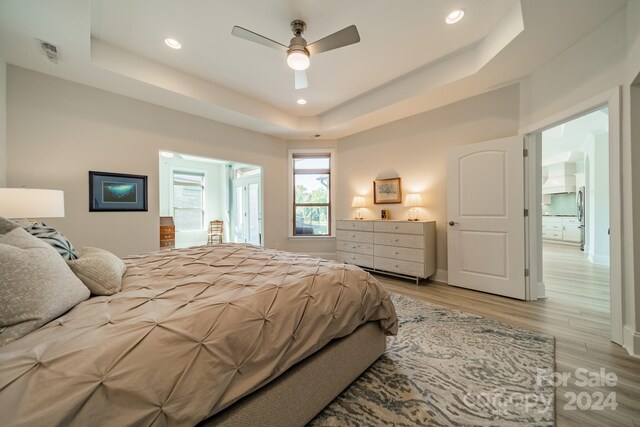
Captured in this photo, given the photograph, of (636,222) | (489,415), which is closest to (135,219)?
(489,415)

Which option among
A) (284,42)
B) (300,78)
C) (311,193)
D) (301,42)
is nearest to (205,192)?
(311,193)

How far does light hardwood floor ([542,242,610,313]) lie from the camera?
2895 millimetres

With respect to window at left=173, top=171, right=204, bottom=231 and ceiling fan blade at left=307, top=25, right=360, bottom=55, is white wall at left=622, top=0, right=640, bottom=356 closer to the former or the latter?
ceiling fan blade at left=307, top=25, right=360, bottom=55

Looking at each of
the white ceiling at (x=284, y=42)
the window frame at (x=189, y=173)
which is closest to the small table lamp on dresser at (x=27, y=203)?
the white ceiling at (x=284, y=42)

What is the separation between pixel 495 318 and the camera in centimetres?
244

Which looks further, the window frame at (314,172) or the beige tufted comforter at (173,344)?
the window frame at (314,172)

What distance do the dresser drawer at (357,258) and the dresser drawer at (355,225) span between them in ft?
1.52

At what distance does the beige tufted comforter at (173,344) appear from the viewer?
624 mm

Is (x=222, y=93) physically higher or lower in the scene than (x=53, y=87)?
higher

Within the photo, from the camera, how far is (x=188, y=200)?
6.81 meters

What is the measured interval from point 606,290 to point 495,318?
2201 millimetres

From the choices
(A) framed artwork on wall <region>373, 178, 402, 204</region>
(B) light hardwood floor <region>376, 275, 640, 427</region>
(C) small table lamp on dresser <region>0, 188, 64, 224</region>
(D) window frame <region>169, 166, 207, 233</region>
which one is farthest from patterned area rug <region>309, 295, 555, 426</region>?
(D) window frame <region>169, 166, 207, 233</region>

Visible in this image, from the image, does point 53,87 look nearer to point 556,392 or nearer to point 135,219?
point 135,219

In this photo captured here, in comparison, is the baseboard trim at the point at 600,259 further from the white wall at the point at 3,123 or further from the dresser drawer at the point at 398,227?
the white wall at the point at 3,123
